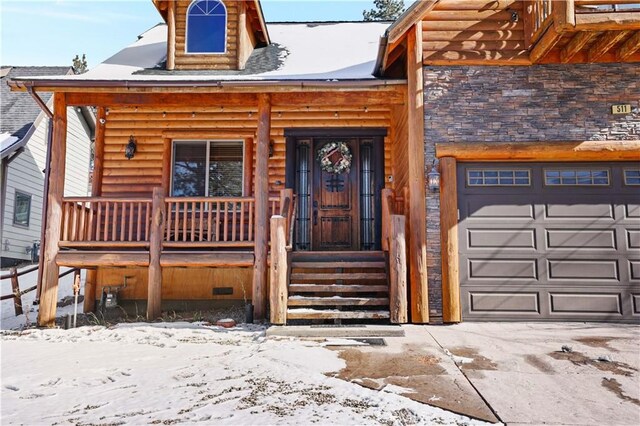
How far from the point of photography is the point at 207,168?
31.5 ft

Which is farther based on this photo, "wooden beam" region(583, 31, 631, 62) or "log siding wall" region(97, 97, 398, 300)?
"log siding wall" region(97, 97, 398, 300)

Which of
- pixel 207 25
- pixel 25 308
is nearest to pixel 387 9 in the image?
pixel 207 25

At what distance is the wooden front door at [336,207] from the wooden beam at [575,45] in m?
4.04

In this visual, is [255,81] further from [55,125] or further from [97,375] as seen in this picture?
[97,375]

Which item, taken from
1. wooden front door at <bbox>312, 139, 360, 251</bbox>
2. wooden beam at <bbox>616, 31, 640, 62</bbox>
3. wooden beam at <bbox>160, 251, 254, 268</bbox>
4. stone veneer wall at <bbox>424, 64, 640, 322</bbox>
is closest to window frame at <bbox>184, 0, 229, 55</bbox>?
wooden front door at <bbox>312, 139, 360, 251</bbox>

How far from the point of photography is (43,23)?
8.95 m

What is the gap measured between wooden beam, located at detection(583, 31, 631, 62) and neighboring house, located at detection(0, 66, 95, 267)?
1384 centimetres

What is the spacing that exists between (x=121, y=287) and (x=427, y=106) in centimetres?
638

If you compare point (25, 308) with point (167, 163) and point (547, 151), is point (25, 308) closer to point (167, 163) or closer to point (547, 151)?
point (167, 163)

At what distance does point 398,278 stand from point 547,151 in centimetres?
286

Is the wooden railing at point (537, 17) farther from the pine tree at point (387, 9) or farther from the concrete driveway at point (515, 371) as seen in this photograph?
the pine tree at point (387, 9)

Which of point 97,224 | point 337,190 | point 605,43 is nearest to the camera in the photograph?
point 605,43

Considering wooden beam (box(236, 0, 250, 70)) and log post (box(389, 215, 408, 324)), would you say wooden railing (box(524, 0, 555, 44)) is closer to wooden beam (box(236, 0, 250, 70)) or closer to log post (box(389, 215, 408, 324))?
log post (box(389, 215, 408, 324))

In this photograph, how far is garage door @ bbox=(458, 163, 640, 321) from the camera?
670 cm
